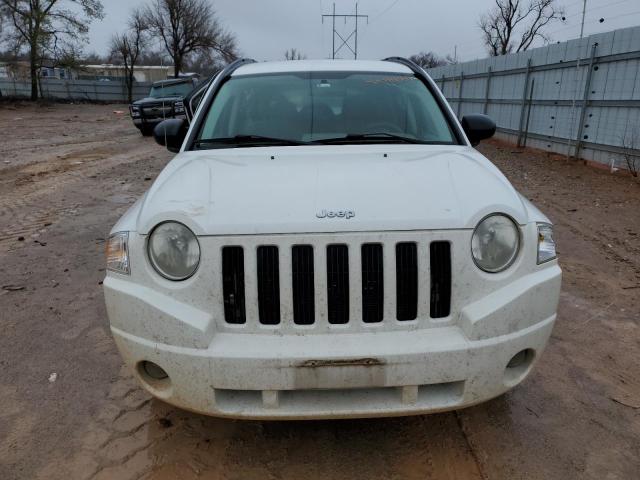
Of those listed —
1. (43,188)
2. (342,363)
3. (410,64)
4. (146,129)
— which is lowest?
(43,188)

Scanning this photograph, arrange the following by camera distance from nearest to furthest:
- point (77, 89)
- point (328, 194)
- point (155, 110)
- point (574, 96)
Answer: point (328, 194) < point (574, 96) < point (155, 110) < point (77, 89)

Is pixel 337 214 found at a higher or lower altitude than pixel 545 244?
higher

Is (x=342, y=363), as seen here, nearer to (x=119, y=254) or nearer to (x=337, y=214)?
(x=337, y=214)

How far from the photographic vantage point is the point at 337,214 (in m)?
2.08

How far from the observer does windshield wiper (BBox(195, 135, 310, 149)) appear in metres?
3.05

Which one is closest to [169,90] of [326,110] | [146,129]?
[146,129]

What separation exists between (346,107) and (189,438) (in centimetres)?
223

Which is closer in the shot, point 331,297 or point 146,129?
point 331,297

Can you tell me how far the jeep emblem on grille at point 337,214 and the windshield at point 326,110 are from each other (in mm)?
1078

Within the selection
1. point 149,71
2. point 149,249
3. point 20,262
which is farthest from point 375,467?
point 149,71

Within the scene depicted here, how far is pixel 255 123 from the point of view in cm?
331

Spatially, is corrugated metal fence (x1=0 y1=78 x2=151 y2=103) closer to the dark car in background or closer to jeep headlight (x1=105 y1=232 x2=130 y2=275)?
the dark car in background

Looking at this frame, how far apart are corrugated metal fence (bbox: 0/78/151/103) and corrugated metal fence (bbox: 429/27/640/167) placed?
3281 centimetres

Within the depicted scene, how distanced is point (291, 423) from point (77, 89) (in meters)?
43.0
